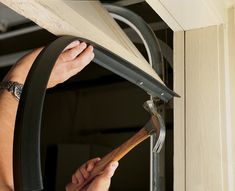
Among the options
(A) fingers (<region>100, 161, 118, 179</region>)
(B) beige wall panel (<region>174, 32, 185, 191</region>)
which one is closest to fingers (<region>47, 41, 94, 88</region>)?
(A) fingers (<region>100, 161, 118, 179</region>)

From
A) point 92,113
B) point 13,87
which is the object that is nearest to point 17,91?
point 13,87

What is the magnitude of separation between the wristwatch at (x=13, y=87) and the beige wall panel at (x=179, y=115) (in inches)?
15.1

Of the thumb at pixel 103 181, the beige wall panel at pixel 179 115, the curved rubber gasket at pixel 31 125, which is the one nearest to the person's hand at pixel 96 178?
the thumb at pixel 103 181

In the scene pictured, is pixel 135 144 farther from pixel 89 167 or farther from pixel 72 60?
pixel 72 60

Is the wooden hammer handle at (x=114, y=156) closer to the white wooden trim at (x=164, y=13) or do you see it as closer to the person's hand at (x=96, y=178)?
the person's hand at (x=96, y=178)

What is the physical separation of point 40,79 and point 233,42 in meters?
0.56

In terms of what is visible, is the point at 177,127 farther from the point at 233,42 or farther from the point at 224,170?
the point at 233,42

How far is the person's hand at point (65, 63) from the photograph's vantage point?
0.45m

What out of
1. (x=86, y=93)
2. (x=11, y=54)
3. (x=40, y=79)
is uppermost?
(x=11, y=54)

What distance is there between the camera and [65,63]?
48cm

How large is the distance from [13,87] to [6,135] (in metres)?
0.07

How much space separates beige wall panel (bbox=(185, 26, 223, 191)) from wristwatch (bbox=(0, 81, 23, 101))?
39cm

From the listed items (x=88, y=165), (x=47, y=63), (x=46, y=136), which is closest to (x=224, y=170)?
(x=88, y=165)

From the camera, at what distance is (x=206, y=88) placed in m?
0.71
